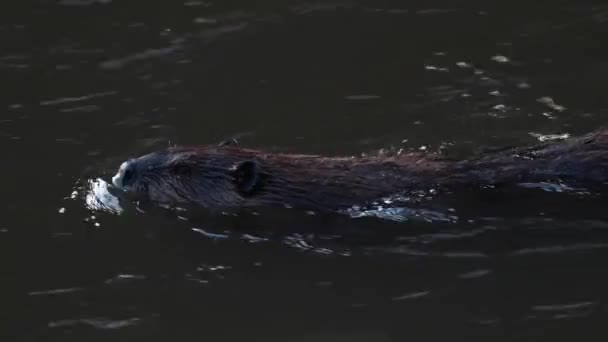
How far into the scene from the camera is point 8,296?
666 centimetres

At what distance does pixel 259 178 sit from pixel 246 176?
0.08 metres

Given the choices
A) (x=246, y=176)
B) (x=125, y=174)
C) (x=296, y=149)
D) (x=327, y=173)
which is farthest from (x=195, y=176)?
(x=296, y=149)

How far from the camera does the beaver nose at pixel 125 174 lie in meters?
7.29

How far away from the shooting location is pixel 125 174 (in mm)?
7305

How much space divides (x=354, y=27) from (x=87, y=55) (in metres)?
2.08

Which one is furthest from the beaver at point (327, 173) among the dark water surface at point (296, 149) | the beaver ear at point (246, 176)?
the dark water surface at point (296, 149)

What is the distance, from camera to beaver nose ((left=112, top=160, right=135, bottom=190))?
7.29 m

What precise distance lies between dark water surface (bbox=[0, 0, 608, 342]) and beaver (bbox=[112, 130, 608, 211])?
106 mm

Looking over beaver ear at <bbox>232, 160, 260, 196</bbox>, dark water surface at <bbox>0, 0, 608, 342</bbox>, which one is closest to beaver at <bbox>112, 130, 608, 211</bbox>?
beaver ear at <bbox>232, 160, 260, 196</bbox>

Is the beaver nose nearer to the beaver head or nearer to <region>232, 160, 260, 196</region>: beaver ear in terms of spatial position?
the beaver head

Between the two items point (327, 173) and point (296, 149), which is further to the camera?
point (296, 149)

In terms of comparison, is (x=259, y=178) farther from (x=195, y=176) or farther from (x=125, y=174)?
(x=125, y=174)

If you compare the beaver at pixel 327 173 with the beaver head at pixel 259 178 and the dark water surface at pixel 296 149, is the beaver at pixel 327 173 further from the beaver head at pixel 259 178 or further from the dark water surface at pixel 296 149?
the dark water surface at pixel 296 149

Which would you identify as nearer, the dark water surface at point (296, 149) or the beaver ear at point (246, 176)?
the dark water surface at point (296, 149)
